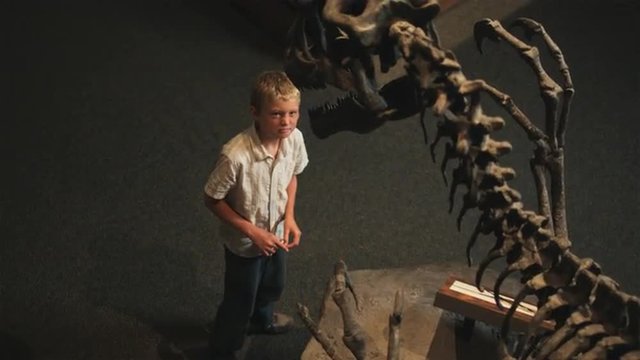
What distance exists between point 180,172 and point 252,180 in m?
1.28

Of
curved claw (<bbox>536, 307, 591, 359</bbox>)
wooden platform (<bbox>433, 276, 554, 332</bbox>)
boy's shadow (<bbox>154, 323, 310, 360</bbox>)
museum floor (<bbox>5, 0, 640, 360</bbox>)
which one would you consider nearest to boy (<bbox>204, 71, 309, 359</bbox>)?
boy's shadow (<bbox>154, 323, 310, 360</bbox>)

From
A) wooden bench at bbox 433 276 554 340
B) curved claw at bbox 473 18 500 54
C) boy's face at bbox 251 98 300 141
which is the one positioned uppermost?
curved claw at bbox 473 18 500 54

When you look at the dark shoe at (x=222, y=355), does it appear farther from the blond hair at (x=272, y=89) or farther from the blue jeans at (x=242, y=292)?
the blond hair at (x=272, y=89)

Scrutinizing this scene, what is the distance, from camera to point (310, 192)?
3367mm

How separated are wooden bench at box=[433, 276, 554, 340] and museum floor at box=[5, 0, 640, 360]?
520 mm

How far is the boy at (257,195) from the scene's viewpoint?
209 centimetres

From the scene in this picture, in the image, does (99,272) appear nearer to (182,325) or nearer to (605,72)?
(182,325)

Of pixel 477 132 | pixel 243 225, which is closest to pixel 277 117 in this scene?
pixel 243 225

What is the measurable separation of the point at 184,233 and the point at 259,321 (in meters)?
0.58

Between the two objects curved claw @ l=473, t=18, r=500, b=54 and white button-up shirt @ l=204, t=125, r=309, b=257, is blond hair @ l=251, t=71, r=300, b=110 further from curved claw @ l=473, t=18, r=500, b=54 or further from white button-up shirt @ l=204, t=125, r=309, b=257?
Result: curved claw @ l=473, t=18, r=500, b=54

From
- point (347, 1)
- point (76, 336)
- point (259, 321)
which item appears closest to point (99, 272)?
point (76, 336)

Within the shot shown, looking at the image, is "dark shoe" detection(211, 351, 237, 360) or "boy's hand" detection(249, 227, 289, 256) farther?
"dark shoe" detection(211, 351, 237, 360)

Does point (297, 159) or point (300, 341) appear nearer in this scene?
point (297, 159)

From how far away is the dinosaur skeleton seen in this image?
1.45 m
